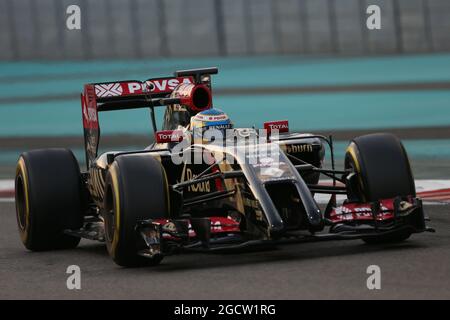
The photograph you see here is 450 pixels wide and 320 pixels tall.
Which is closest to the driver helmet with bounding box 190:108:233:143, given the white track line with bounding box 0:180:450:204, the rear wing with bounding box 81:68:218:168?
the rear wing with bounding box 81:68:218:168

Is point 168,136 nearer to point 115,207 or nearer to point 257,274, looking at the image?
point 115,207

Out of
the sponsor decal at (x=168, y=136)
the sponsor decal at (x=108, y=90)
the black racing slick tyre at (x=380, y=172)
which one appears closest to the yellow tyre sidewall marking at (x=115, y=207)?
the sponsor decal at (x=168, y=136)

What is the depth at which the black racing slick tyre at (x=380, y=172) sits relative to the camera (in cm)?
1055

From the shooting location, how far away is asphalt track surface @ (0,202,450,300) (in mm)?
8625

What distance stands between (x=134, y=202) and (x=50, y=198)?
179cm

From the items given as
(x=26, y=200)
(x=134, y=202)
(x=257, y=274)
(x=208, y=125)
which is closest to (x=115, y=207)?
(x=134, y=202)

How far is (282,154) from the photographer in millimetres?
10336

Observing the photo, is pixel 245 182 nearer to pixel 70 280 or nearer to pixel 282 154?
→ pixel 282 154

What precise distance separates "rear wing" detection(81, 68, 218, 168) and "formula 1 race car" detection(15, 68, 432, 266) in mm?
16

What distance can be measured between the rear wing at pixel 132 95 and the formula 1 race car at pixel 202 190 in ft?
0.05

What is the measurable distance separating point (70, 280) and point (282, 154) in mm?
2042

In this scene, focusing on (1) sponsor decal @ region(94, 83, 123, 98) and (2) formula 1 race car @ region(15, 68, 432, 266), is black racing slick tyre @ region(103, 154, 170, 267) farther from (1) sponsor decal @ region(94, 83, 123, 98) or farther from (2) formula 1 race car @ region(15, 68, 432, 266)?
(1) sponsor decal @ region(94, 83, 123, 98)
